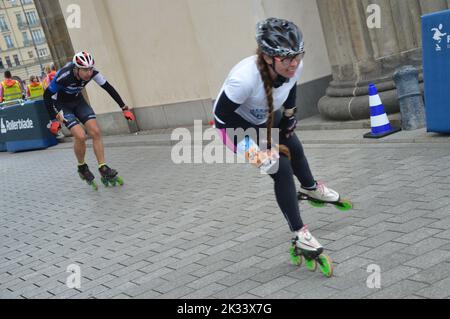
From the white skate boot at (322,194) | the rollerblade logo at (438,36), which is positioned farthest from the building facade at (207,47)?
the white skate boot at (322,194)

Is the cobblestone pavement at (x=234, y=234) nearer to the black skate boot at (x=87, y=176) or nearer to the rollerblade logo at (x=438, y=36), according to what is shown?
the black skate boot at (x=87, y=176)

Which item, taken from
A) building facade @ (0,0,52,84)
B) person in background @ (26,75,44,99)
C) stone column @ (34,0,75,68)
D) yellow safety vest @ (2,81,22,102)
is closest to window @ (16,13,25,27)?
building facade @ (0,0,52,84)

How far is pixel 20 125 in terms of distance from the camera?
54.8 feet

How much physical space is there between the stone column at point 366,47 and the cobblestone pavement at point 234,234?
3.60 feet

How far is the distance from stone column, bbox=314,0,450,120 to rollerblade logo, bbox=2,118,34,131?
384 inches

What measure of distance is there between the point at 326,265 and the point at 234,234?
61.6 inches

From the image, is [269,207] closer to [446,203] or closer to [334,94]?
[446,203]

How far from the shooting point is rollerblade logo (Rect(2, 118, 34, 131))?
53.9 ft

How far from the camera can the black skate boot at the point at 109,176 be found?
8.98 m

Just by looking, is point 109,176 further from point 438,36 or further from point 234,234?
point 438,36

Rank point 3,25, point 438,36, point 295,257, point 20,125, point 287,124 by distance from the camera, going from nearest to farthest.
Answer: point 295,257 → point 287,124 → point 438,36 → point 20,125 → point 3,25

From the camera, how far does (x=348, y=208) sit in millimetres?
5148

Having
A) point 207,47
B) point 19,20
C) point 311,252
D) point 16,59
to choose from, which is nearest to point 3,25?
point 19,20
